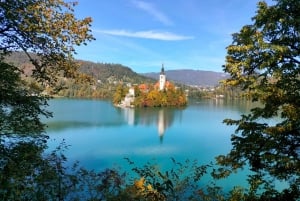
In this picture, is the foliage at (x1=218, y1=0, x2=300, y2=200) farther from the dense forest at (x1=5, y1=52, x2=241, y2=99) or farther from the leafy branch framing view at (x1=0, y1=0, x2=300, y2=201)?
the dense forest at (x1=5, y1=52, x2=241, y2=99)

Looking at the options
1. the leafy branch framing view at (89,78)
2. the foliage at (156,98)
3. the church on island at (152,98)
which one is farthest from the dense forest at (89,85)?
the foliage at (156,98)

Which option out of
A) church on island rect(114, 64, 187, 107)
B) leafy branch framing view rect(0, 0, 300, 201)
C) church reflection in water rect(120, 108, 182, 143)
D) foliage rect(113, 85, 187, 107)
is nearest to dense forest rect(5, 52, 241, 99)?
leafy branch framing view rect(0, 0, 300, 201)

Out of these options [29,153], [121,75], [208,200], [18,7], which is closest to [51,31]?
[18,7]

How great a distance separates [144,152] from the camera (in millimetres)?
22375

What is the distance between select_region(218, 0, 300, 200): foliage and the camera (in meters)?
5.48

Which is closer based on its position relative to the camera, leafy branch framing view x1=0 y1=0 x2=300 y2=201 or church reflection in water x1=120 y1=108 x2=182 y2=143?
leafy branch framing view x1=0 y1=0 x2=300 y2=201

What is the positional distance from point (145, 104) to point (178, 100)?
8.48 meters

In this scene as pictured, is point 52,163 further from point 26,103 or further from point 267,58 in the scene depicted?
point 267,58

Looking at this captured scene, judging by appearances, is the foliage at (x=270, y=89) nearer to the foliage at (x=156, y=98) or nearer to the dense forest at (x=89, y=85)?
the dense forest at (x=89, y=85)

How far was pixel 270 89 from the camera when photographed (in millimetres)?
5703

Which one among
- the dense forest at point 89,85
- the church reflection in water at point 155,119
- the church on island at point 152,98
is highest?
the dense forest at point 89,85

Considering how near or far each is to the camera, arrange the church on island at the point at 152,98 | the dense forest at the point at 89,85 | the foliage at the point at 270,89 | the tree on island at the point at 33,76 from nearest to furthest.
Answer: the tree on island at the point at 33,76, the dense forest at the point at 89,85, the foliage at the point at 270,89, the church on island at the point at 152,98

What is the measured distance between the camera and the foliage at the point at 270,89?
5.48 metres

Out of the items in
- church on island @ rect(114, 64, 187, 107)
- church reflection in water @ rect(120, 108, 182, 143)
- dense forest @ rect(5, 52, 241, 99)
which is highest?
dense forest @ rect(5, 52, 241, 99)
